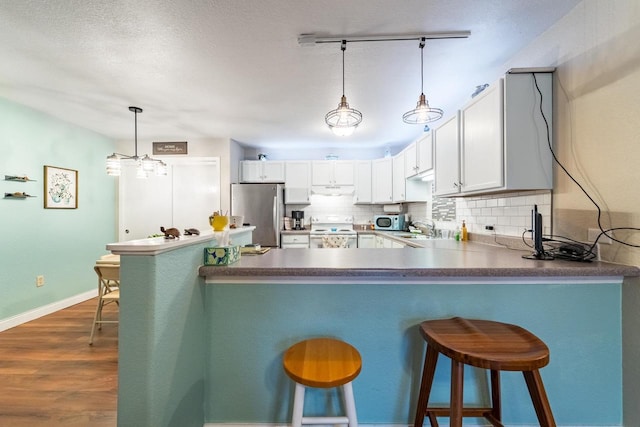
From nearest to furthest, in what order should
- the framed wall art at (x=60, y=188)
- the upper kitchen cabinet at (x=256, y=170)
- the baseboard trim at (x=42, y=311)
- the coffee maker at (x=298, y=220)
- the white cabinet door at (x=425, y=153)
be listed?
the baseboard trim at (x=42, y=311), the white cabinet door at (x=425, y=153), the framed wall art at (x=60, y=188), the upper kitchen cabinet at (x=256, y=170), the coffee maker at (x=298, y=220)

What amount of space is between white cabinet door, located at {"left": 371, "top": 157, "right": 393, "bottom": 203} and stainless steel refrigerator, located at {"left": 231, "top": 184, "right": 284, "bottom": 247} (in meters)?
1.74

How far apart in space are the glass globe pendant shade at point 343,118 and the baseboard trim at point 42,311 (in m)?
3.87

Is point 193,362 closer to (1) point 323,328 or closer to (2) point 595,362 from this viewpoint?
(1) point 323,328

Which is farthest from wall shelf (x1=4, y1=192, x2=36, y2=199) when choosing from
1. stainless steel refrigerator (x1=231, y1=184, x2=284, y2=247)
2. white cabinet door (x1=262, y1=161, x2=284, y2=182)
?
white cabinet door (x1=262, y1=161, x2=284, y2=182)

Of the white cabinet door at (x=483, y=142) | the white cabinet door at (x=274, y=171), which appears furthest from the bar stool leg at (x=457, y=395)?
the white cabinet door at (x=274, y=171)

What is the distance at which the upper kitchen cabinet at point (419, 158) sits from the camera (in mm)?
2770

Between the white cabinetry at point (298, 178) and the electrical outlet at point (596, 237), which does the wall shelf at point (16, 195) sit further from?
the electrical outlet at point (596, 237)

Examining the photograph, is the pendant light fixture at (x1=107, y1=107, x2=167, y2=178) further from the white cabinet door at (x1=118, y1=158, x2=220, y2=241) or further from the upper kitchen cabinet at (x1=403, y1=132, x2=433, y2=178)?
the upper kitchen cabinet at (x1=403, y1=132, x2=433, y2=178)

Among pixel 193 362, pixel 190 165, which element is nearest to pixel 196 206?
pixel 190 165

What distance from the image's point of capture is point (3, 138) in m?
2.62

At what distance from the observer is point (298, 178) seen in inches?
173

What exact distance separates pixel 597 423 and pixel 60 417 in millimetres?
3017

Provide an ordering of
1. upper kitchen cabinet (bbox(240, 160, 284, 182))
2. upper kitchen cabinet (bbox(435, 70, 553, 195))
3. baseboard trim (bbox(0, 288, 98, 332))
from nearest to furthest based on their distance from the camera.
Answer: upper kitchen cabinet (bbox(435, 70, 553, 195)) < baseboard trim (bbox(0, 288, 98, 332)) < upper kitchen cabinet (bbox(240, 160, 284, 182))

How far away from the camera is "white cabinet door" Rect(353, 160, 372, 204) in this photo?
4364 mm
